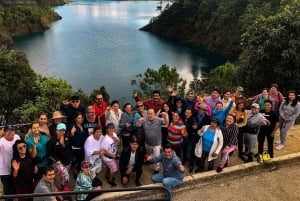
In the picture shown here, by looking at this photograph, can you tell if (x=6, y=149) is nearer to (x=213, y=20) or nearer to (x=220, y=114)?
(x=220, y=114)

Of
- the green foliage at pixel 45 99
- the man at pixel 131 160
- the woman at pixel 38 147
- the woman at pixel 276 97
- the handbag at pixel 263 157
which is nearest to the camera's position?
the woman at pixel 38 147

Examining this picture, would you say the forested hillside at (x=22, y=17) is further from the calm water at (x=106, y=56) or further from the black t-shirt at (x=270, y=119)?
the black t-shirt at (x=270, y=119)

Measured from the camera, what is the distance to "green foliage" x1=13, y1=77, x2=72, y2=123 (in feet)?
62.6

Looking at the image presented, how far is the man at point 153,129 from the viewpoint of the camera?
6.00 meters

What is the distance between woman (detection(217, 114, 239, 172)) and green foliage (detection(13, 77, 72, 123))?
14.7m

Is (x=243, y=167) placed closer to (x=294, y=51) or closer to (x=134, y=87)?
(x=294, y=51)

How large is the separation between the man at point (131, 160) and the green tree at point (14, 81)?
1741cm

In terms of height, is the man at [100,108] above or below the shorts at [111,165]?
above

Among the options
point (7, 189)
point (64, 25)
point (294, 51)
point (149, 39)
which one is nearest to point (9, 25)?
point (64, 25)

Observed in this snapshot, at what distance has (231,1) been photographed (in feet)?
178

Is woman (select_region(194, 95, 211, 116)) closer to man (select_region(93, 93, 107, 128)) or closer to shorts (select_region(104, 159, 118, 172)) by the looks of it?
man (select_region(93, 93, 107, 128))

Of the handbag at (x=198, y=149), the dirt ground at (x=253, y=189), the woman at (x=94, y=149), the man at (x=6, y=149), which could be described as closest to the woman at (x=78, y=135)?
the woman at (x=94, y=149)

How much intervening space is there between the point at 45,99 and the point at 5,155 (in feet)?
53.2

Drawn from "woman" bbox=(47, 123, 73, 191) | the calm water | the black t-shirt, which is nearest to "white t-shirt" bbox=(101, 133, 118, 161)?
"woman" bbox=(47, 123, 73, 191)
